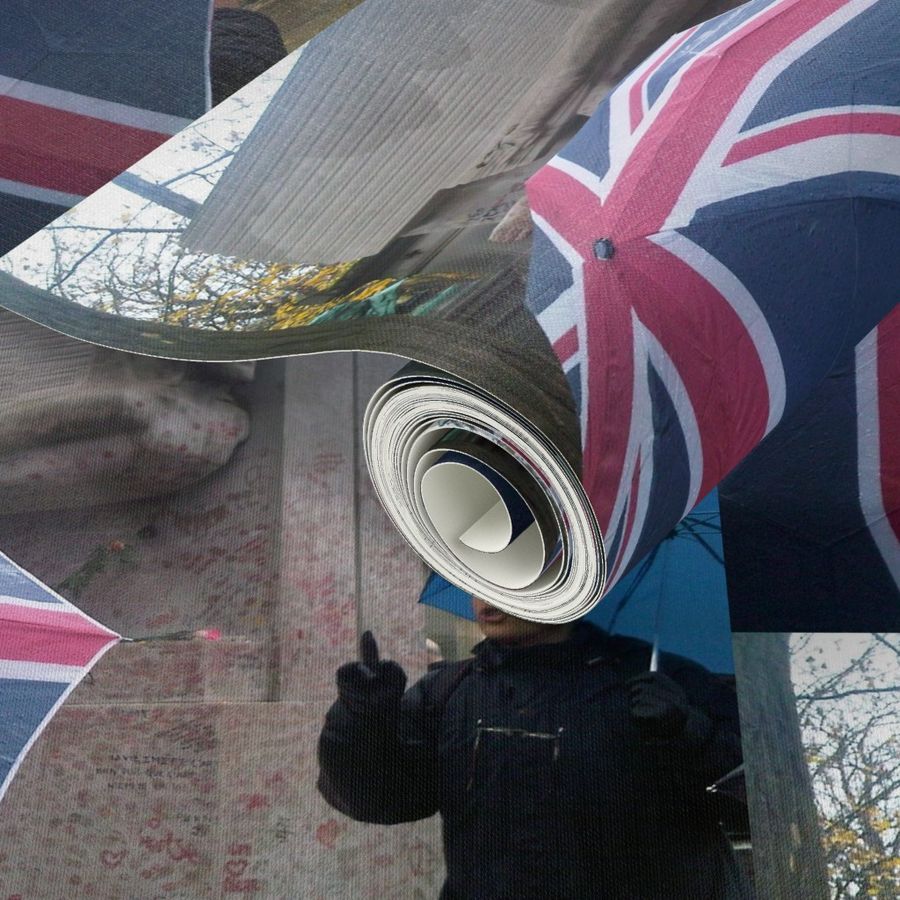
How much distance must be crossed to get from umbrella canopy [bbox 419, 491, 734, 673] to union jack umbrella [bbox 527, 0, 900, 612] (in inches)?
17.3

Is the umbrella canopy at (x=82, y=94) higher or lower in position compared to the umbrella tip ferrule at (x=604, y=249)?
higher

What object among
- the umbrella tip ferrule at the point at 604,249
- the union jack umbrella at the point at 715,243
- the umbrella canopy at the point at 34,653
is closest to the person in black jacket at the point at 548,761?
the union jack umbrella at the point at 715,243

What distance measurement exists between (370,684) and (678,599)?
0.91 meters

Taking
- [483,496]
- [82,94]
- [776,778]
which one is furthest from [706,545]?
[82,94]

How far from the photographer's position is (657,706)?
9.48 feet

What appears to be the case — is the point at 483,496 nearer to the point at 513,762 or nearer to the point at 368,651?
the point at 368,651

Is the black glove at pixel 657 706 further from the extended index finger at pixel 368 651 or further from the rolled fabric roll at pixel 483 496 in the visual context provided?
the extended index finger at pixel 368 651

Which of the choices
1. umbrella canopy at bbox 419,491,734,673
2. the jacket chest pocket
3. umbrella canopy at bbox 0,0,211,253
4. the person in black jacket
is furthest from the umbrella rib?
umbrella canopy at bbox 0,0,211,253

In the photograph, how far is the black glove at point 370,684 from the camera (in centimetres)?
292

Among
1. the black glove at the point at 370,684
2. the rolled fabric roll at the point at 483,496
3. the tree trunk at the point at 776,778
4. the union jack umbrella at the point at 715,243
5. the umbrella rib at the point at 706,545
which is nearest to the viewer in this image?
the union jack umbrella at the point at 715,243

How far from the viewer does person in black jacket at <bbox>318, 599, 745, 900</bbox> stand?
2719 mm

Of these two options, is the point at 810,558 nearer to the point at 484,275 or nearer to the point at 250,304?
the point at 484,275

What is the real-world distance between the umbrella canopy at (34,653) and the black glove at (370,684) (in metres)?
0.66

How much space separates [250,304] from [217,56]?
1.46 meters
